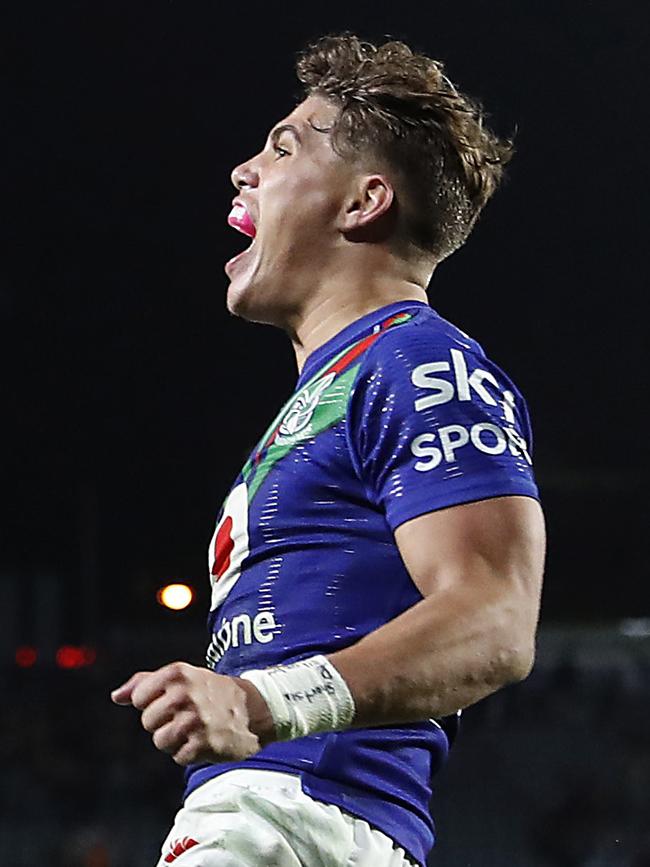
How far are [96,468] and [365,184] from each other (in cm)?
666

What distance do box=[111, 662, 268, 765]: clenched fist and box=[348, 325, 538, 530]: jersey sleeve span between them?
0.86 ft

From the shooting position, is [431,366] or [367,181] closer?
[431,366]

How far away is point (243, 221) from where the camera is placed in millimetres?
1674

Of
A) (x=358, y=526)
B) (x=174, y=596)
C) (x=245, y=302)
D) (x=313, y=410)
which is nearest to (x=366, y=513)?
(x=358, y=526)

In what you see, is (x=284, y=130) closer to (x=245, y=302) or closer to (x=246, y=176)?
(x=246, y=176)

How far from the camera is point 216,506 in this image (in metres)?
8.33

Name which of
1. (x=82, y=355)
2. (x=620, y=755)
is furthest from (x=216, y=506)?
(x=620, y=755)

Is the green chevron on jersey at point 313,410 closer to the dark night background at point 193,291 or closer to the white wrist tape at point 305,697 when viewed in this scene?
the white wrist tape at point 305,697

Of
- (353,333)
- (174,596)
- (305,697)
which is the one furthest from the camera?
(174,596)

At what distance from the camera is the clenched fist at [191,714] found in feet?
2.98

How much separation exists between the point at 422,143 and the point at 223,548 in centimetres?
46

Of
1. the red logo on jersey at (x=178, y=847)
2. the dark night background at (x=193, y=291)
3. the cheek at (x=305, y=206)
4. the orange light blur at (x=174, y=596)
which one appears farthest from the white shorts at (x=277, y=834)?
the orange light blur at (x=174, y=596)

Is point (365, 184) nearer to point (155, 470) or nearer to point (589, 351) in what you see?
point (589, 351)

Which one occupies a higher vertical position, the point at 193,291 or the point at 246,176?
the point at 246,176
